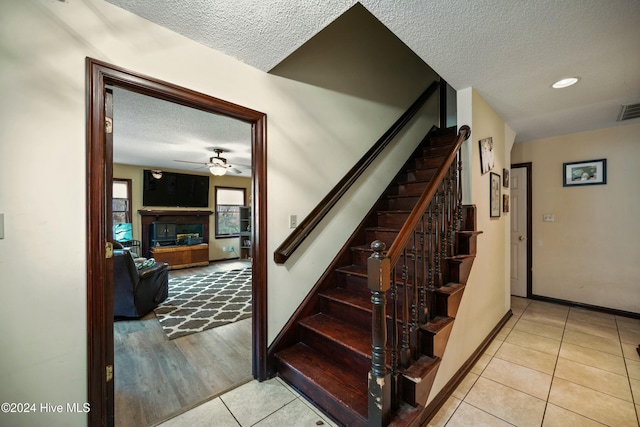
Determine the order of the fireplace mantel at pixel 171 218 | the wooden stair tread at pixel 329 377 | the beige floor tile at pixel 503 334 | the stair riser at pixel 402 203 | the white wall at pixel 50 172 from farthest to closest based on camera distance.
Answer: the fireplace mantel at pixel 171 218
the stair riser at pixel 402 203
the beige floor tile at pixel 503 334
the wooden stair tread at pixel 329 377
the white wall at pixel 50 172

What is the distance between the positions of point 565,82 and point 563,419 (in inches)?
102

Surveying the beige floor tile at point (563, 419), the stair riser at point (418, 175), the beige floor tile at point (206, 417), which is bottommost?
the beige floor tile at point (563, 419)

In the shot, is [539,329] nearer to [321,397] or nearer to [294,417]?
[321,397]

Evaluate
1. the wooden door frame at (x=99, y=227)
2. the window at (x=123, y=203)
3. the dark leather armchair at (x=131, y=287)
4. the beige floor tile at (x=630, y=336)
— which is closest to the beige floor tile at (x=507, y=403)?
the beige floor tile at (x=630, y=336)

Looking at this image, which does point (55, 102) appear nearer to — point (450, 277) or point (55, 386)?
point (55, 386)

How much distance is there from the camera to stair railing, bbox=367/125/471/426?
52.6 inches

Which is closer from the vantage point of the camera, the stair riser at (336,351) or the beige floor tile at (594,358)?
the stair riser at (336,351)

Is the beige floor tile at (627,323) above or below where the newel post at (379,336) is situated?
below

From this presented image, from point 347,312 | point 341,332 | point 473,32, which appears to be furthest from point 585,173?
point 341,332

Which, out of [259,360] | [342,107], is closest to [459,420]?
[259,360]

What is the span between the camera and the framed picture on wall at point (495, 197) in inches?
104

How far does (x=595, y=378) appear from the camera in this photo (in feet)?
6.72

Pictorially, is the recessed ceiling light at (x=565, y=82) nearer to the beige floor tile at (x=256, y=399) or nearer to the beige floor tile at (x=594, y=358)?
the beige floor tile at (x=594, y=358)

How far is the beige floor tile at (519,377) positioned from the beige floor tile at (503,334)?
0.50 m
